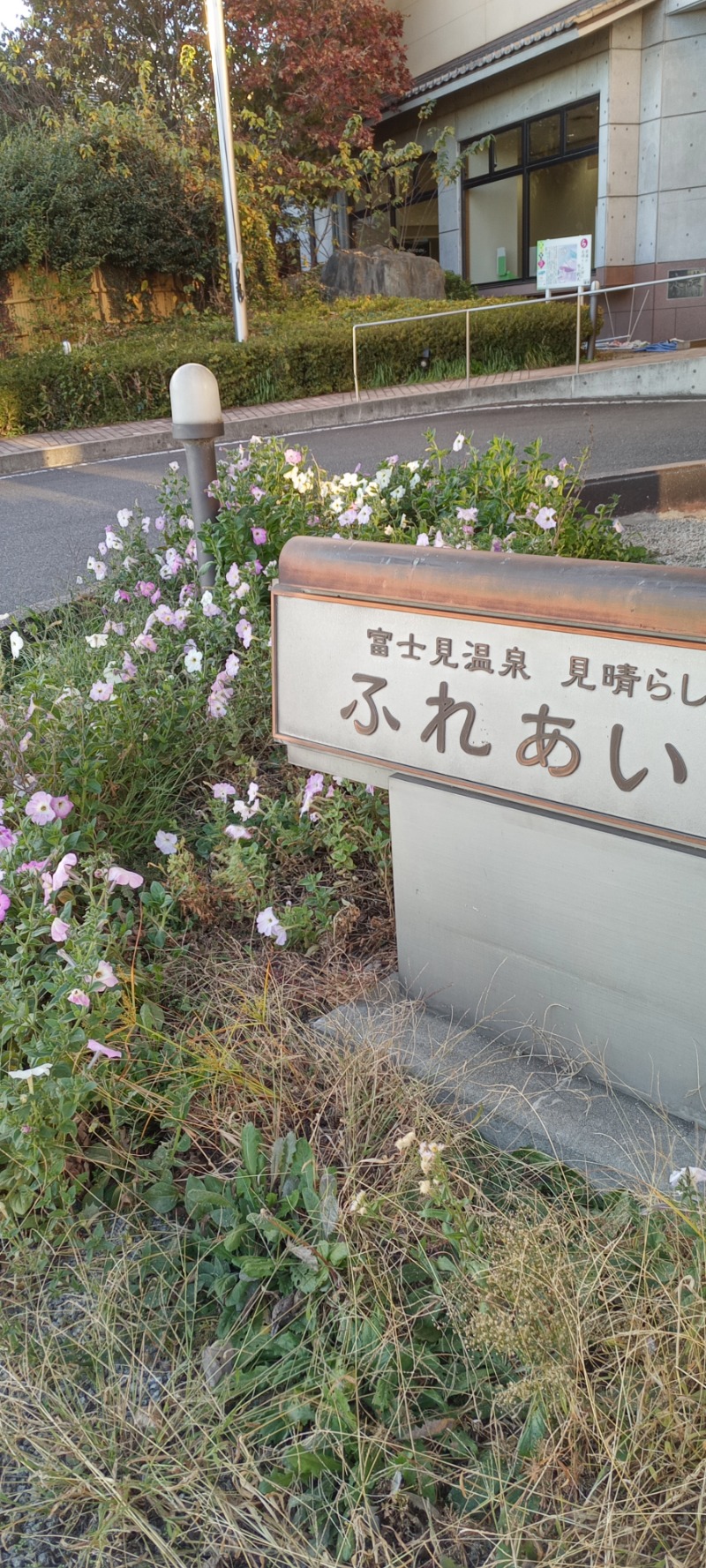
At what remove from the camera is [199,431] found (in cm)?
391

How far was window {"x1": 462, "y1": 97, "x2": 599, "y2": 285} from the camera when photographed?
1755 centimetres

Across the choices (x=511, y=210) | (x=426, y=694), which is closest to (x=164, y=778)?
(x=426, y=694)

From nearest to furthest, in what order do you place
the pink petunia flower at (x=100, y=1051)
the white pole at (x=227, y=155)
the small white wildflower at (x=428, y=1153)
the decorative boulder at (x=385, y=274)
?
the small white wildflower at (x=428, y=1153), the pink petunia flower at (x=100, y=1051), the white pole at (x=227, y=155), the decorative boulder at (x=385, y=274)

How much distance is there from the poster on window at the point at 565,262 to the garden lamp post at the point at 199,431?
11.6m

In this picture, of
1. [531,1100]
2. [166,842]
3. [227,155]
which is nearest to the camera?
[531,1100]

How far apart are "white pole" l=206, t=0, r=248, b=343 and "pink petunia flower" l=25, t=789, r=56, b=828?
12593mm

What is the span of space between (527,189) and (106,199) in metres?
7.12

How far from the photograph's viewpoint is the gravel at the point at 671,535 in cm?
529

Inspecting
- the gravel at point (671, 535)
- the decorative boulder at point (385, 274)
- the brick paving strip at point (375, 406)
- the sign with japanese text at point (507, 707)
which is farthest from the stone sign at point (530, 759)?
the decorative boulder at point (385, 274)

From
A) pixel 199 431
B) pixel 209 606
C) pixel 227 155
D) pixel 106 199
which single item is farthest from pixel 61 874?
pixel 106 199

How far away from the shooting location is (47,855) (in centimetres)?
257

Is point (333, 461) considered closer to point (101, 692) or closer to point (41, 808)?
point (101, 692)

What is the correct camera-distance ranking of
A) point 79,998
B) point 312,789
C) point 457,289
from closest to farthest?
point 79,998, point 312,789, point 457,289

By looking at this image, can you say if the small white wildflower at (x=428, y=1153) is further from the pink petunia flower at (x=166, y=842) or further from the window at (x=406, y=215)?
the window at (x=406, y=215)
